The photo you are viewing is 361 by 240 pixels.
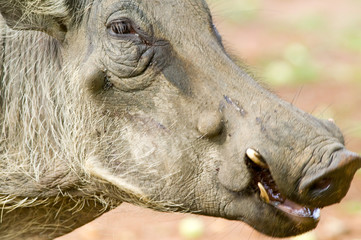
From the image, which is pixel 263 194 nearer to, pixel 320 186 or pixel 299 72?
pixel 320 186

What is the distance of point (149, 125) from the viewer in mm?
3646

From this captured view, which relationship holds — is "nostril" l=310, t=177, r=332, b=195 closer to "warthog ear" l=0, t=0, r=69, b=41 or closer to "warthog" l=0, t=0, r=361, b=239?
"warthog" l=0, t=0, r=361, b=239

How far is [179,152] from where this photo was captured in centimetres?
360

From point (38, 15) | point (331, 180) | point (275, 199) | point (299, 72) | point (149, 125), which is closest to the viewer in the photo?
point (331, 180)

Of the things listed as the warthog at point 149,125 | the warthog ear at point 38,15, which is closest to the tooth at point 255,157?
the warthog at point 149,125

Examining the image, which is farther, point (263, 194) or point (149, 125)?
point (149, 125)

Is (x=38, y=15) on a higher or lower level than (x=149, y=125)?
higher

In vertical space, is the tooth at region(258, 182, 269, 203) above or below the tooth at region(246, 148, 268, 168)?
below

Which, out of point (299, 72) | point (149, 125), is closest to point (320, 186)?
point (149, 125)

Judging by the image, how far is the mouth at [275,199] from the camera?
3447 millimetres

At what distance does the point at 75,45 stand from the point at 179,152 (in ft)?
2.36

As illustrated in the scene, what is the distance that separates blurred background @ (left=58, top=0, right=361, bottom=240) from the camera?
6359 mm

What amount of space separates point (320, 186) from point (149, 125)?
2.59ft

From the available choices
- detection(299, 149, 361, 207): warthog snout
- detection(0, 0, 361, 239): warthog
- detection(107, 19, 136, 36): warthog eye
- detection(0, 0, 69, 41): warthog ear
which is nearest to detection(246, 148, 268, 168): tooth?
detection(0, 0, 361, 239): warthog
